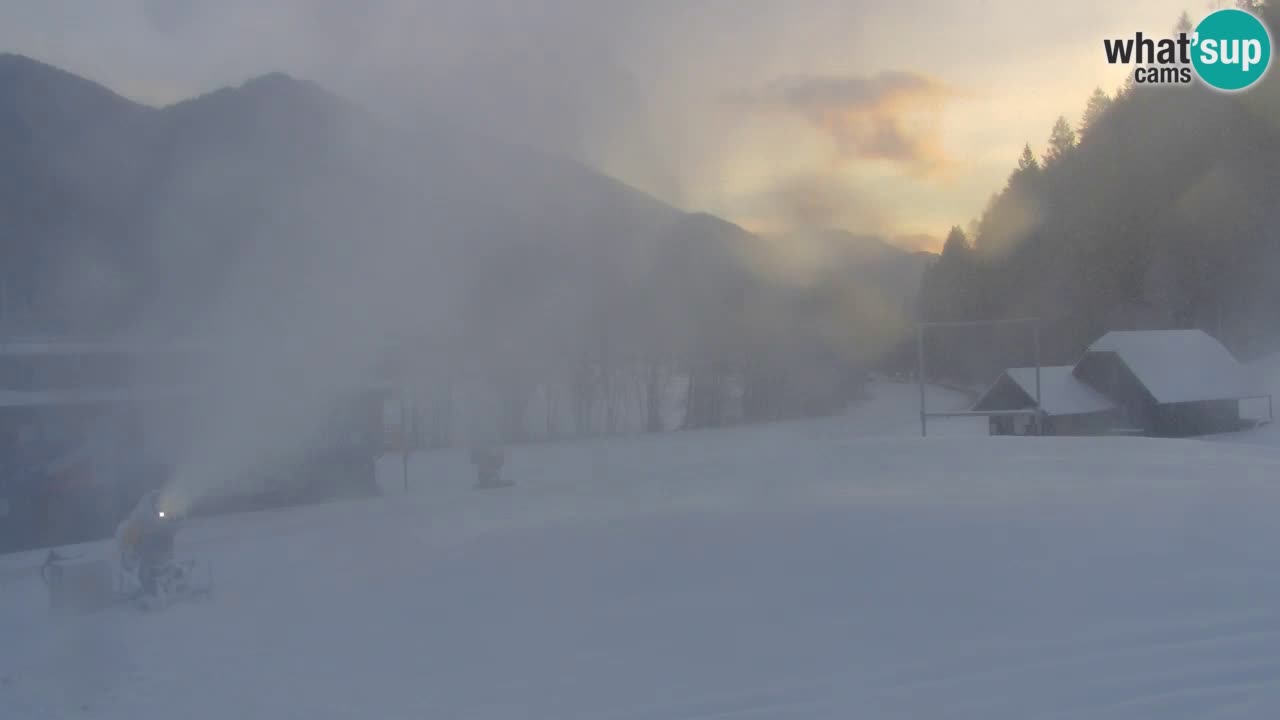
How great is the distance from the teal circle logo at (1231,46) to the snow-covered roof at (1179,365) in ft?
30.3

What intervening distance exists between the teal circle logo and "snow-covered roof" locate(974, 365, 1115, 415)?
954 centimetres

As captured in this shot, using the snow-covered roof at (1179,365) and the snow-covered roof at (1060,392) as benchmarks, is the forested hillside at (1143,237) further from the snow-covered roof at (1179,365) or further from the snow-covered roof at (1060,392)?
the snow-covered roof at (1060,392)

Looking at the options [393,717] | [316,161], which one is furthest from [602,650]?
[316,161]

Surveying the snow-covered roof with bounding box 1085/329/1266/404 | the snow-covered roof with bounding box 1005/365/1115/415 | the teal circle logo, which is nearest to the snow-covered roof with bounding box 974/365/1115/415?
the snow-covered roof with bounding box 1005/365/1115/415

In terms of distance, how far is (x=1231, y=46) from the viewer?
80.4ft

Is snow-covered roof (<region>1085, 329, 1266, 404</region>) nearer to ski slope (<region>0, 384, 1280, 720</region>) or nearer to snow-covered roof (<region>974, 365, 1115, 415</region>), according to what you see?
snow-covered roof (<region>974, 365, 1115, 415</region>)

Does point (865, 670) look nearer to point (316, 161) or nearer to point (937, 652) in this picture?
point (937, 652)

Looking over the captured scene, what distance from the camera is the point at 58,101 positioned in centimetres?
2964

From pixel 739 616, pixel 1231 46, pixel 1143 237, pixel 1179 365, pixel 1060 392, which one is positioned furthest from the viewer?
pixel 1143 237

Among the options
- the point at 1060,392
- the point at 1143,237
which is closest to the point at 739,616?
the point at 1060,392

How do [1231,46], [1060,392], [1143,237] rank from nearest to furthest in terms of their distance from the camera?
[1231,46] < [1060,392] < [1143,237]

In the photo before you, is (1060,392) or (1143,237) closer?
(1060,392)

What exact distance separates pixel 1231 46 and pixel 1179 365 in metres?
12.8

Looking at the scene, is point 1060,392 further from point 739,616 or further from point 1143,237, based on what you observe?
point 739,616
